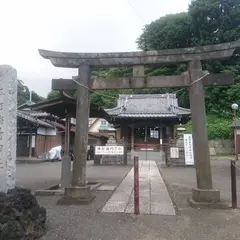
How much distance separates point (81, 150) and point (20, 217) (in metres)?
3.33

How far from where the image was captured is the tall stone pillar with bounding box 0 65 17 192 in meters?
5.28

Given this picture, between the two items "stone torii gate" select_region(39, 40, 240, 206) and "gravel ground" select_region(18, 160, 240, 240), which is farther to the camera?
"stone torii gate" select_region(39, 40, 240, 206)

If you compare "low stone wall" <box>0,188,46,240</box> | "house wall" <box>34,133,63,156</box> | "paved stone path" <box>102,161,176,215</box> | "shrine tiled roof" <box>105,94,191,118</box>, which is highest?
"shrine tiled roof" <box>105,94,191,118</box>

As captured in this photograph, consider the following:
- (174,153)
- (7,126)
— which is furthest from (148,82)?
(174,153)

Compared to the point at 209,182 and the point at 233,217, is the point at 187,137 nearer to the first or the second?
the point at 209,182

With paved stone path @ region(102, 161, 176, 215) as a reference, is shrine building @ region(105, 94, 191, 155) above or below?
above

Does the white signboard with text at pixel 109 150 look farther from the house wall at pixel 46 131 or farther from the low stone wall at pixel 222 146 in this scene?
the low stone wall at pixel 222 146

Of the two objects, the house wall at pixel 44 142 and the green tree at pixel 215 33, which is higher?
the green tree at pixel 215 33

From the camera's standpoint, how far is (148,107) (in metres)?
33.3

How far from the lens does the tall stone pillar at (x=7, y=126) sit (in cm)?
528

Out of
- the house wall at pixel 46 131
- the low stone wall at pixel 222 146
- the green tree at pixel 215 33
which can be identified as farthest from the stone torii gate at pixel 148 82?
the green tree at pixel 215 33

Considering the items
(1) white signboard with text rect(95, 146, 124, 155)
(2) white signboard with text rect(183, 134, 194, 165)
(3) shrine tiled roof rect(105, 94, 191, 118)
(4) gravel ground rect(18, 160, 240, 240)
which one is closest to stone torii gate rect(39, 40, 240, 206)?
(4) gravel ground rect(18, 160, 240, 240)

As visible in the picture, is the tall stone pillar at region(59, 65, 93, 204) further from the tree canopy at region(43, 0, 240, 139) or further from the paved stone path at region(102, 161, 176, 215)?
the tree canopy at region(43, 0, 240, 139)

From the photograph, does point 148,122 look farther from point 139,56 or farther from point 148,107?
point 139,56
